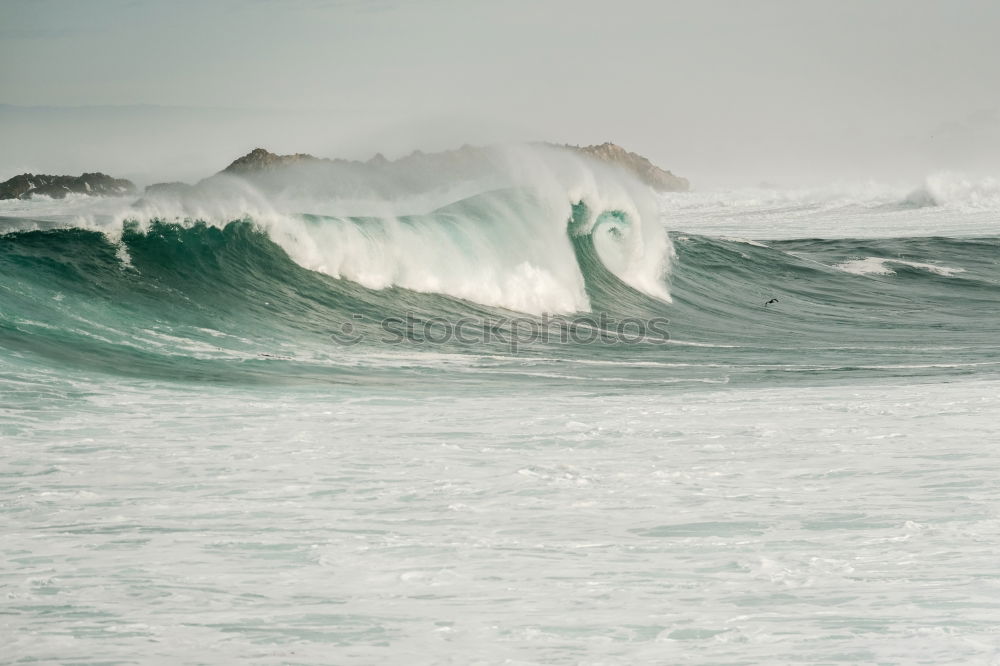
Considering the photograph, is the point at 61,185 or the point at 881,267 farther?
the point at 61,185

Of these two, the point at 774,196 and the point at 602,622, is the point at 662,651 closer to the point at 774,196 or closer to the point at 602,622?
the point at 602,622

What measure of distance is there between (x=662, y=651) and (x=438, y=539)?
1.27 m

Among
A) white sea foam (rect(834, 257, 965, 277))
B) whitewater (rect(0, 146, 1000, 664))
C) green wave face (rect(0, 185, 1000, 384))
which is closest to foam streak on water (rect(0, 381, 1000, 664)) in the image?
whitewater (rect(0, 146, 1000, 664))

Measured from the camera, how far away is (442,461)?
5.75m

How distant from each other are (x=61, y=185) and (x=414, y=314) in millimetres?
33531

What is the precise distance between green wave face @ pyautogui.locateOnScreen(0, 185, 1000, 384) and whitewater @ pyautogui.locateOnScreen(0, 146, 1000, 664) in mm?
67

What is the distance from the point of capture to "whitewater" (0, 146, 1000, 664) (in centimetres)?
368

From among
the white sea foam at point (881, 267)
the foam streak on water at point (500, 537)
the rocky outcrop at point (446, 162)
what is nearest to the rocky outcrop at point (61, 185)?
the rocky outcrop at point (446, 162)

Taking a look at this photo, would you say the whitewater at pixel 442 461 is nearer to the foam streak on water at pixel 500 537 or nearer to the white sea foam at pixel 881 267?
the foam streak on water at pixel 500 537

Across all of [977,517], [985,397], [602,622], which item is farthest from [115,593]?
[985,397]

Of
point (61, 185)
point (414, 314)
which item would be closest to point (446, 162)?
point (414, 314)

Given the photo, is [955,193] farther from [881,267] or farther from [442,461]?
[442,461]

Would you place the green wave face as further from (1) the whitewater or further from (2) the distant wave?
(2) the distant wave

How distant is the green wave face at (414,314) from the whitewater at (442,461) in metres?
0.07
